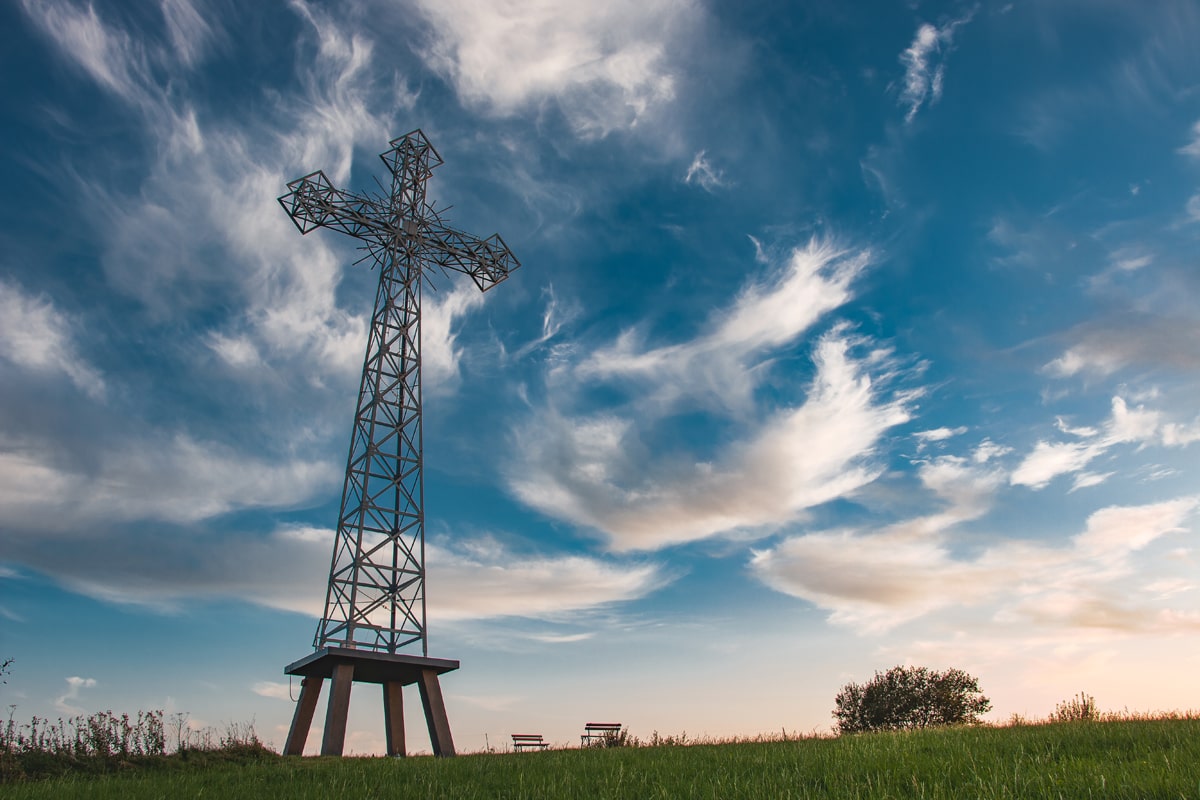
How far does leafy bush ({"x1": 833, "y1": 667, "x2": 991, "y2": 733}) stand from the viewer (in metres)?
46.8

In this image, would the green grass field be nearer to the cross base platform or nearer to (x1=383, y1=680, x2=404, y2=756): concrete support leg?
the cross base platform

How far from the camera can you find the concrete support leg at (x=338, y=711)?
18.6 meters

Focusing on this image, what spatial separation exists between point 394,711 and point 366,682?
3.73ft

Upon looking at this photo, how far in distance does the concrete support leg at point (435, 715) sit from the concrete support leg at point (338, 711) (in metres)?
1.99

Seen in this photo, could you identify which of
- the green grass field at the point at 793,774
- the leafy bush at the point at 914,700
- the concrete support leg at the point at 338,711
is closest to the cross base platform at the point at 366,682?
the concrete support leg at the point at 338,711

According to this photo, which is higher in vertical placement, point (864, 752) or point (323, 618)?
point (323, 618)

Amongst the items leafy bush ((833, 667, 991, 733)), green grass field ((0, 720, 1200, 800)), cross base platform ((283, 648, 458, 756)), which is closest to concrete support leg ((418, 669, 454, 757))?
cross base platform ((283, 648, 458, 756))

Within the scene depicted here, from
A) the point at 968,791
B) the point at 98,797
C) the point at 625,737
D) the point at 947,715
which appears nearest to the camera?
the point at 968,791

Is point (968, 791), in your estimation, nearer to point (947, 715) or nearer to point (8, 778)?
point (8, 778)

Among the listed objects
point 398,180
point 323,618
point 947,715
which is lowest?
point 947,715

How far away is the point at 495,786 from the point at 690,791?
2.72 m

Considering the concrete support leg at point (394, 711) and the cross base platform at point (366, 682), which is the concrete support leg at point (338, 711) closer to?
the cross base platform at point (366, 682)

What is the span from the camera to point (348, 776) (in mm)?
10828

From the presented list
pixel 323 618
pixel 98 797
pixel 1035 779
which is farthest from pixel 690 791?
pixel 323 618
